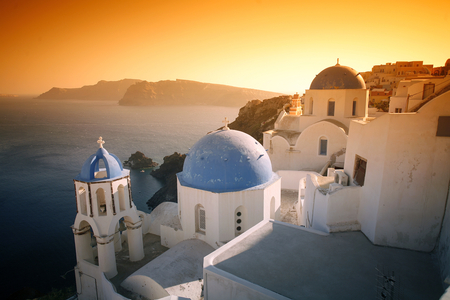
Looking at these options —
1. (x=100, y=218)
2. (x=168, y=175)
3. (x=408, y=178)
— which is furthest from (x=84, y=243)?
(x=168, y=175)

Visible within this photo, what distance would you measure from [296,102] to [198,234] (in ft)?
66.4

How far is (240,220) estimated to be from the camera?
1106 centimetres

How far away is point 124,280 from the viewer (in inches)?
402

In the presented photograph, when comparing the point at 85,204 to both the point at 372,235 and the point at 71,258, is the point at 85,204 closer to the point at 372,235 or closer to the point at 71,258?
the point at 372,235

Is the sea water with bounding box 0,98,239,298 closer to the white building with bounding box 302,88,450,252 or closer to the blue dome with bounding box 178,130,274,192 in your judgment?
the blue dome with bounding box 178,130,274,192

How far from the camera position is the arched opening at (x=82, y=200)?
11.0 m

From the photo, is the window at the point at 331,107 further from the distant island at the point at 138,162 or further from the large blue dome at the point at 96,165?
the distant island at the point at 138,162

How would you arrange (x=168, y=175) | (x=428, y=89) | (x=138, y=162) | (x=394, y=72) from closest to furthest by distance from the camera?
1. (x=428, y=89)
2. (x=168, y=175)
3. (x=394, y=72)
4. (x=138, y=162)

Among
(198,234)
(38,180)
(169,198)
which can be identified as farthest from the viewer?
(38,180)

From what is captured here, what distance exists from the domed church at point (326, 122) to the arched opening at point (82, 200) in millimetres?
12329

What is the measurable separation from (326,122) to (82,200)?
1430 cm

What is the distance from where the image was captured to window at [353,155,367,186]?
8359mm

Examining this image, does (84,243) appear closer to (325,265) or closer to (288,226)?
(288,226)

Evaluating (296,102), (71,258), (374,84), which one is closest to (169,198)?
(71,258)
